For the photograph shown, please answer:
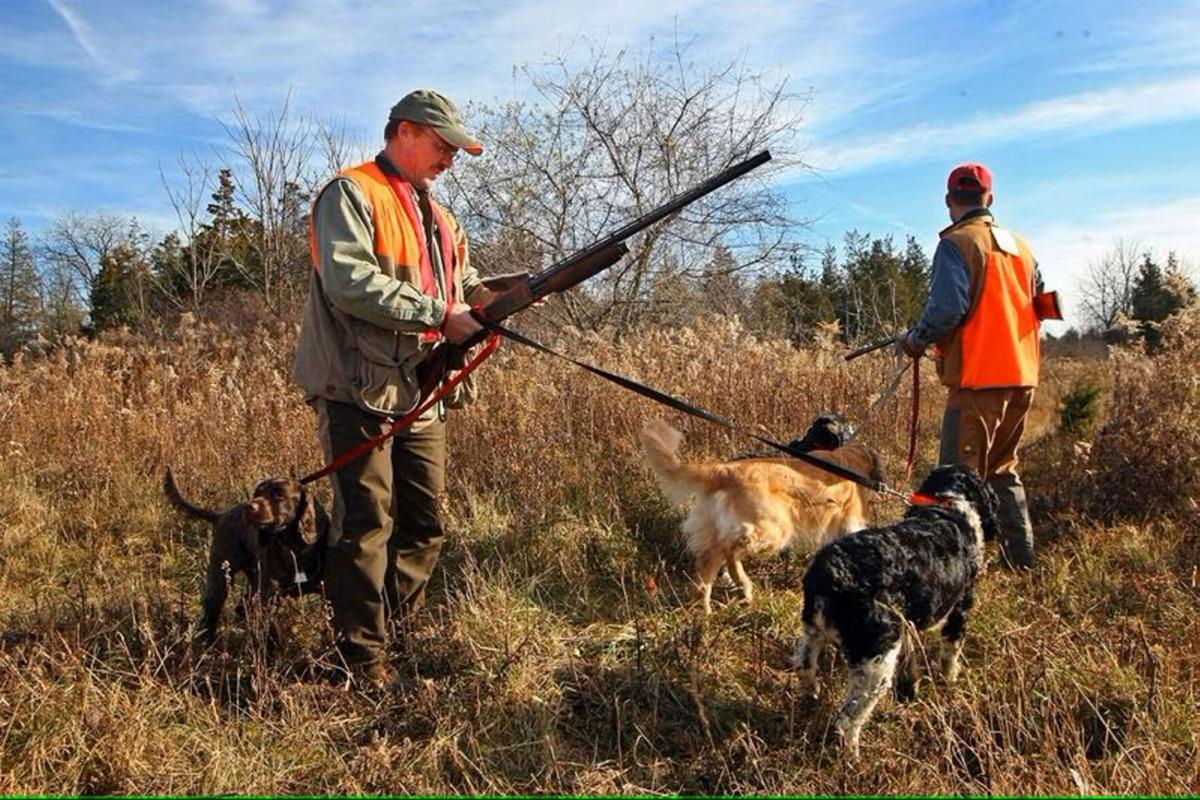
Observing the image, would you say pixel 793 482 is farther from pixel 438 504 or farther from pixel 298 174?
pixel 298 174

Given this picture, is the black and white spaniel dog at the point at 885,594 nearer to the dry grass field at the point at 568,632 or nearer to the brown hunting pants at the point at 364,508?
the dry grass field at the point at 568,632

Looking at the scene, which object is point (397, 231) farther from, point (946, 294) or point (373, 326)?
point (946, 294)

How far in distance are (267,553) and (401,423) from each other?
941mm

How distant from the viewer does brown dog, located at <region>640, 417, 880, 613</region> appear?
14.8 ft

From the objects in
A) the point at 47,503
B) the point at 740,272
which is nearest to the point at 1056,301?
the point at 47,503

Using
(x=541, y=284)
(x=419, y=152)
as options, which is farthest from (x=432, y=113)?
(x=541, y=284)

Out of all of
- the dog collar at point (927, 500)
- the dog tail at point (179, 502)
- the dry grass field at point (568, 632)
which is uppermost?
the dog collar at point (927, 500)

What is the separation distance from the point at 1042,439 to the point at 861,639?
4.68 m

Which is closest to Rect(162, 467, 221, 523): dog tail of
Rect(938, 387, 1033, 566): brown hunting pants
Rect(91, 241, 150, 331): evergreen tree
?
Rect(938, 387, 1033, 566): brown hunting pants

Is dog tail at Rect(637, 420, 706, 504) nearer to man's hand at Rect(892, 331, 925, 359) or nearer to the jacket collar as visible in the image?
man's hand at Rect(892, 331, 925, 359)

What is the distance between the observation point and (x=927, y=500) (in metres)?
3.64

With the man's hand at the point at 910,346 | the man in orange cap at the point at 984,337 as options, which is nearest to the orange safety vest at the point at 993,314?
the man in orange cap at the point at 984,337

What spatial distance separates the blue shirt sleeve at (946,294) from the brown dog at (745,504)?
94 cm

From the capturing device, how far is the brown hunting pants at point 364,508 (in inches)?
132
